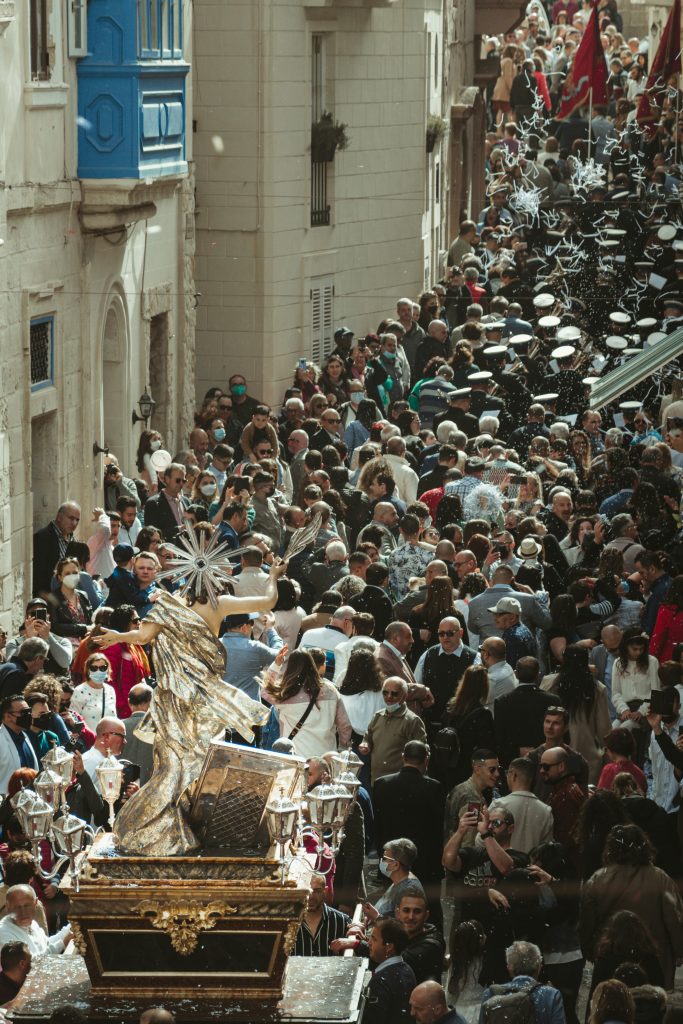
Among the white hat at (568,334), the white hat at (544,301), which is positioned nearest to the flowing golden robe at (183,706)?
the white hat at (568,334)

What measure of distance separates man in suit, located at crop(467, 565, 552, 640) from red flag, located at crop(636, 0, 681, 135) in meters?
14.1

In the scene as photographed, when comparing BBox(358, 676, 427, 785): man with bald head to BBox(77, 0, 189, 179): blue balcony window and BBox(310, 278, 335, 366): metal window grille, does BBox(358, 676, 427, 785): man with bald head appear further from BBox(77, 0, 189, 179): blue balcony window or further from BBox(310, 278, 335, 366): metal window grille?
BBox(310, 278, 335, 366): metal window grille

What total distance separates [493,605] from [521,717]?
5.63ft

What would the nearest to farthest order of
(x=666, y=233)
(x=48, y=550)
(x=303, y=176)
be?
(x=48, y=550), (x=666, y=233), (x=303, y=176)

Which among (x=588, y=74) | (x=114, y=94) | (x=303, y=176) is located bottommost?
(x=303, y=176)

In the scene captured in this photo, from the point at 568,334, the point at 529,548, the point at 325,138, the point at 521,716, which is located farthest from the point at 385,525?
the point at 325,138

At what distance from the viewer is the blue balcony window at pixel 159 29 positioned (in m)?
20.6

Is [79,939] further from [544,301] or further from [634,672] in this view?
[544,301]

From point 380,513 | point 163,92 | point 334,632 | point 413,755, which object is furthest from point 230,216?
point 413,755

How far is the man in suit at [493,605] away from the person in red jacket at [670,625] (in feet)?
2.36

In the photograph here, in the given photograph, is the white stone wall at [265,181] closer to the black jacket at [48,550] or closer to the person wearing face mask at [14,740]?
the black jacket at [48,550]

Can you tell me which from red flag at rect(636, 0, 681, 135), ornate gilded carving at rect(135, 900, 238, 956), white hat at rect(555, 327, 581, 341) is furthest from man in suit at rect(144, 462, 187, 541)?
red flag at rect(636, 0, 681, 135)

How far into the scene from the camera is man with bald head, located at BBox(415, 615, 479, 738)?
13141 mm

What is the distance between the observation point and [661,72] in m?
29.4
